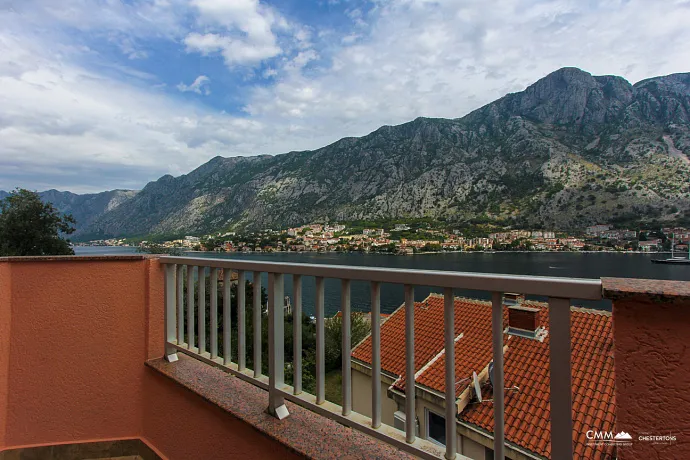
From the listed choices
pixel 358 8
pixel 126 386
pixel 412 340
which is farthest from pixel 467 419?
pixel 358 8

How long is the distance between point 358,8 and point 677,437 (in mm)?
15552

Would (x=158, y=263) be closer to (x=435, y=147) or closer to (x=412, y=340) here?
(x=412, y=340)

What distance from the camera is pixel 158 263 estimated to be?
2.47 metres

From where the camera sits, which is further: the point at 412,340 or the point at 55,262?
the point at 55,262

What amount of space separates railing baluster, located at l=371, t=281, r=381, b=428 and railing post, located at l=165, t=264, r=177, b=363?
5.63 ft

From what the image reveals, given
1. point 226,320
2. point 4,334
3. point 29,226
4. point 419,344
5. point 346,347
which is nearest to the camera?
point 346,347

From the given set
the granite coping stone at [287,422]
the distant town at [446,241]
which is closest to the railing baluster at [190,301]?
the granite coping stone at [287,422]

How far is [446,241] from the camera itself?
60.1m

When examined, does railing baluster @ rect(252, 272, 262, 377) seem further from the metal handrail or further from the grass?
the grass

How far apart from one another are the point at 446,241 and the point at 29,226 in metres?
54.5

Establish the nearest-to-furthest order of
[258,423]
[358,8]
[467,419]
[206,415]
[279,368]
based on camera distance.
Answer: [258,423] < [279,368] < [206,415] < [467,419] < [358,8]

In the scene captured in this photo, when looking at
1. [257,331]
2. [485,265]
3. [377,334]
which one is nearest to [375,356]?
[377,334]

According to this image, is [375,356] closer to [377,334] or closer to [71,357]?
[377,334]

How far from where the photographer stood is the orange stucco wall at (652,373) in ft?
2.23
